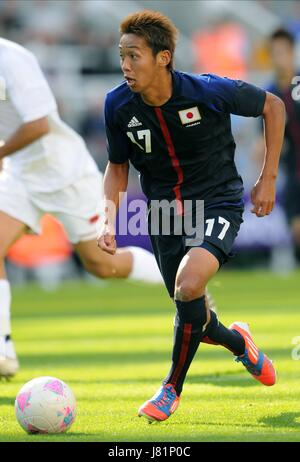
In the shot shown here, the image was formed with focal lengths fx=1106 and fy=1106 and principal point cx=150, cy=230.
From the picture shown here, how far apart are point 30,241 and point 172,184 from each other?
11969 millimetres

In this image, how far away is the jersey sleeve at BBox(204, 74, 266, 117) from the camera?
6156 mm

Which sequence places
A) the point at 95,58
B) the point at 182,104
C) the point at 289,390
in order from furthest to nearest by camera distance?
the point at 95,58 → the point at 289,390 → the point at 182,104

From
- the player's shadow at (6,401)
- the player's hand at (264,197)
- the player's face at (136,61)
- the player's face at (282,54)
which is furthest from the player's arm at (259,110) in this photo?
the player's face at (282,54)

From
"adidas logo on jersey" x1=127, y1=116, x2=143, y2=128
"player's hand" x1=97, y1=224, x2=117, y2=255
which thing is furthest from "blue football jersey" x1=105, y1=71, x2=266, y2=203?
"player's hand" x1=97, y1=224, x2=117, y2=255

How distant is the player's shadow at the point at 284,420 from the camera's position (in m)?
5.57

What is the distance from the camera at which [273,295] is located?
14.5 m

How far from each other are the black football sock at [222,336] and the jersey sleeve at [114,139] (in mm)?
1057

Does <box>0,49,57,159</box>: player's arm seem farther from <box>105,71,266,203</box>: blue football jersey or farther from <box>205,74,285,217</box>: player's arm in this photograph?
<box>205,74,285,217</box>: player's arm

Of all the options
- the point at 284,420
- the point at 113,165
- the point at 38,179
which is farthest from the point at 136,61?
the point at 38,179

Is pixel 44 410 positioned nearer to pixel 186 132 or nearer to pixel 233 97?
pixel 186 132

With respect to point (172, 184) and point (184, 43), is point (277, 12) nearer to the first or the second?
point (184, 43)

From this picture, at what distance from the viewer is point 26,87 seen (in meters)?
7.79

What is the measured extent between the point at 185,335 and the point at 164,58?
4.99 feet
